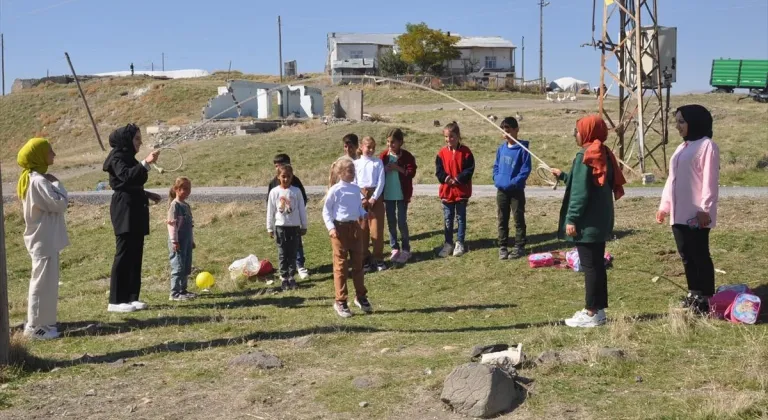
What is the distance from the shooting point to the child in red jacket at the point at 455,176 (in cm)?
1174

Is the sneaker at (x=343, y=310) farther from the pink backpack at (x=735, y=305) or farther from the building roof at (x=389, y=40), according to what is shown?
the building roof at (x=389, y=40)

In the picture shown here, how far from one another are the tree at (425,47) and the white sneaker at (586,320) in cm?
7836

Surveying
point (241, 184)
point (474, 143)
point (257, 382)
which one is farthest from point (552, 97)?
point (257, 382)

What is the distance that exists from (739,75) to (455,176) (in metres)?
53.3

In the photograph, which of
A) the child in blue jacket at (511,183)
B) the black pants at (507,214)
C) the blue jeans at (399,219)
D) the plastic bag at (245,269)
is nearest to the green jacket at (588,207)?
the child in blue jacket at (511,183)

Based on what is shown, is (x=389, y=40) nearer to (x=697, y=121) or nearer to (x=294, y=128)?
(x=294, y=128)

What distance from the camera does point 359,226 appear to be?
30.3 ft

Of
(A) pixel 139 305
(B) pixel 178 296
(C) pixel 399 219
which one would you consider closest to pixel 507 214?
(C) pixel 399 219

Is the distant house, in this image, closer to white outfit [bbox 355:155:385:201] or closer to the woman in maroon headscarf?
white outfit [bbox 355:155:385:201]

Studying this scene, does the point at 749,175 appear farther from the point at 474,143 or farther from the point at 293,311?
the point at 293,311

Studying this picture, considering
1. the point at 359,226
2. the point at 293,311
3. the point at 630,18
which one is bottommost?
the point at 293,311

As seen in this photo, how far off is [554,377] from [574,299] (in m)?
3.57

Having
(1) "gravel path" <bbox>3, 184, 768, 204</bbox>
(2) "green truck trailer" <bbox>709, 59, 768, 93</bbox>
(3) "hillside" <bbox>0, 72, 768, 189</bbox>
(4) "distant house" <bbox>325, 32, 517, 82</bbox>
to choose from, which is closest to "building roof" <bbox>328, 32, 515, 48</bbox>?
(4) "distant house" <bbox>325, 32, 517, 82</bbox>

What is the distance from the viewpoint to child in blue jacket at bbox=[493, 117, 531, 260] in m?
11.3
